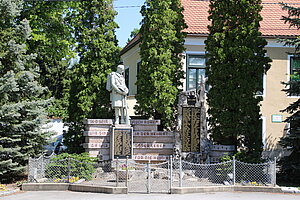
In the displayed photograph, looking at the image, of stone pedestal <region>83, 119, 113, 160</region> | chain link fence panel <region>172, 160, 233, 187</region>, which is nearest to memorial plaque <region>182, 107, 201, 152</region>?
chain link fence panel <region>172, 160, 233, 187</region>

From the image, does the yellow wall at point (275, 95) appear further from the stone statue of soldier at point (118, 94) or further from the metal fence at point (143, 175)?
the stone statue of soldier at point (118, 94)

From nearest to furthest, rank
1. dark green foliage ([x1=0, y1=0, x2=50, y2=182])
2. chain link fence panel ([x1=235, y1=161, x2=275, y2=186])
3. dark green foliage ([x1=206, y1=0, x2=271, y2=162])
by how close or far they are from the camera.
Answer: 1. chain link fence panel ([x1=235, y1=161, x2=275, y2=186])
2. dark green foliage ([x1=0, y1=0, x2=50, y2=182])
3. dark green foliage ([x1=206, y1=0, x2=271, y2=162])

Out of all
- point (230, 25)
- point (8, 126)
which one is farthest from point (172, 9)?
point (8, 126)

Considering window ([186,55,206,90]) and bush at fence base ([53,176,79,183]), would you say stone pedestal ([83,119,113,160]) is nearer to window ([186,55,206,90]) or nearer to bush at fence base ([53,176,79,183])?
bush at fence base ([53,176,79,183])

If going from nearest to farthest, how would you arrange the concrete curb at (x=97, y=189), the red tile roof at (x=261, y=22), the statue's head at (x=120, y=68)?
the concrete curb at (x=97, y=189) → the statue's head at (x=120, y=68) → the red tile roof at (x=261, y=22)

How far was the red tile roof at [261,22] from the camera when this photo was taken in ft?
78.1

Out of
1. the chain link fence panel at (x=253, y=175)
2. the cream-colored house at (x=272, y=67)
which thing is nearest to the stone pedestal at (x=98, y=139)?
the chain link fence panel at (x=253, y=175)

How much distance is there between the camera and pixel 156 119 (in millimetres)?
19047

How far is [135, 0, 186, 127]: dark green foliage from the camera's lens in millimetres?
18391

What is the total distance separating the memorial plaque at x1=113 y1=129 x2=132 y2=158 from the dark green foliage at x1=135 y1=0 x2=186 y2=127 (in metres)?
2.03

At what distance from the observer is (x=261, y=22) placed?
25.0 meters

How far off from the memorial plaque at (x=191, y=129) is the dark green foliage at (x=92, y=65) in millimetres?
4256

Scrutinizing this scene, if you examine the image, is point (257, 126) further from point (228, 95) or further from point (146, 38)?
point (146, 38)

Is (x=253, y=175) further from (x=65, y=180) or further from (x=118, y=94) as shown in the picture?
(x=65, y=180)
